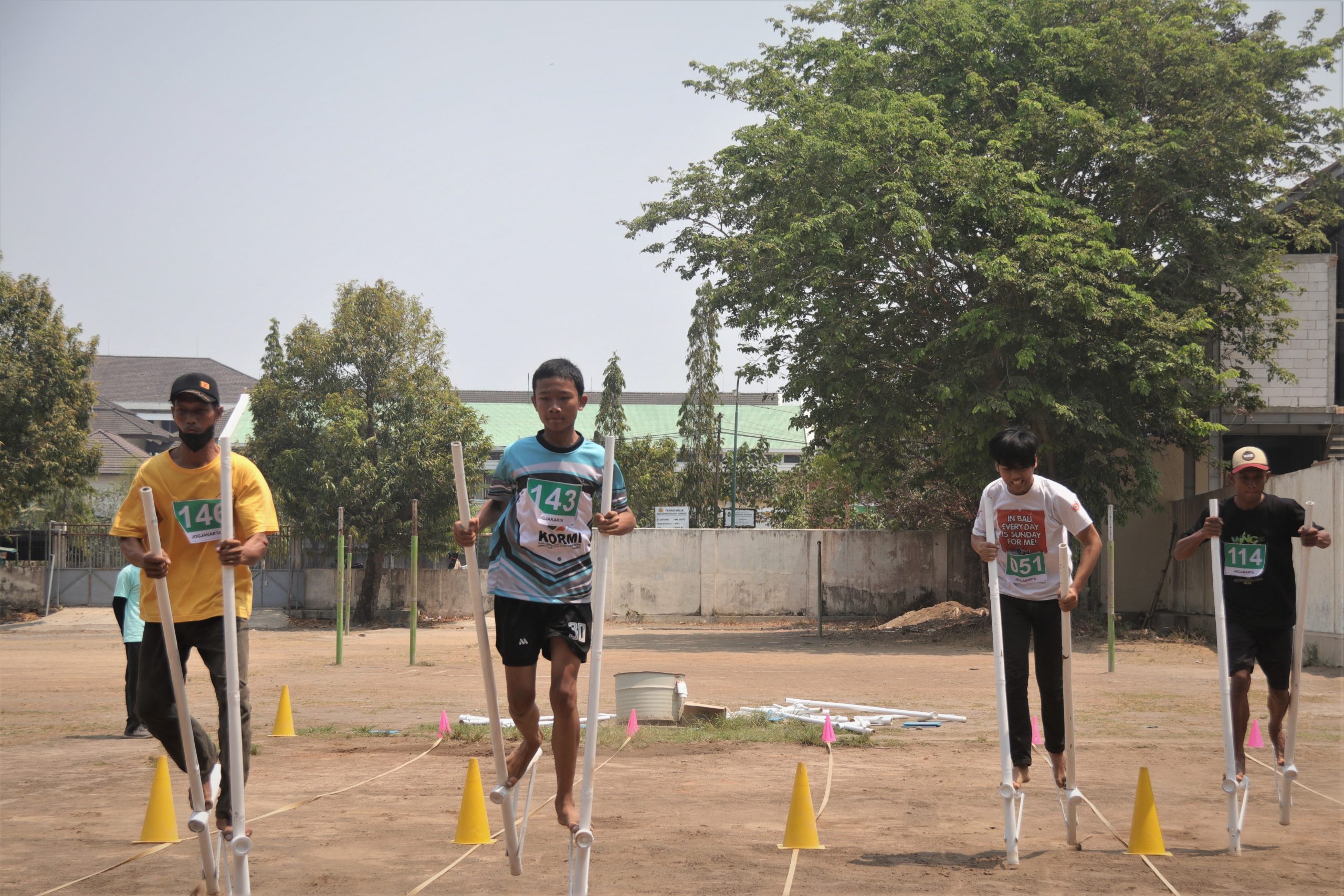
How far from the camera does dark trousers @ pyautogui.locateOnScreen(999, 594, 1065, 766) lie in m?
6.72

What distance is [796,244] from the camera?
24.3m

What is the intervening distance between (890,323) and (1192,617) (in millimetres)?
9731

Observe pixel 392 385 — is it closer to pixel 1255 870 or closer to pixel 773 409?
pixel 1255 870

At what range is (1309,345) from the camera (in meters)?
26.6

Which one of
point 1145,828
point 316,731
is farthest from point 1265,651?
point 316,731

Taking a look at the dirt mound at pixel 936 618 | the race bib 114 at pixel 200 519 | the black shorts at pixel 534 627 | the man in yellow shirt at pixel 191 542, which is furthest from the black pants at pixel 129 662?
the dirt mound at pixel 936 618

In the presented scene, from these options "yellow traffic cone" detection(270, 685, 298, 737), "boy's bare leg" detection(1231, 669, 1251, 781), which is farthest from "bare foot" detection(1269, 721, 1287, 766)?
"yellow traffic cone" detection(270, 685, 298, 737)

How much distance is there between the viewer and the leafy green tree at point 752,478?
2124 inches

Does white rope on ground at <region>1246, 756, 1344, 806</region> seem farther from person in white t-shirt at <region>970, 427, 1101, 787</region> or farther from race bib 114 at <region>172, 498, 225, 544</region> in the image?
race bib 114 at <region>172, 498, 225, 544</region>

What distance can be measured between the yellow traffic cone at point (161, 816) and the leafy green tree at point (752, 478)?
155ft

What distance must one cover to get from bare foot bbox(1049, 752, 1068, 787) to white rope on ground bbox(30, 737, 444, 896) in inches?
174

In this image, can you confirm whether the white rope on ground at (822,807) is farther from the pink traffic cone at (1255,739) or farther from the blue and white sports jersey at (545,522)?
the pink traffic cone at (1255,739)

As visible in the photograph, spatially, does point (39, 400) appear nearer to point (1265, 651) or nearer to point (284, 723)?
point (284, 723)

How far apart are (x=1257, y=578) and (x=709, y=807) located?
361cm
